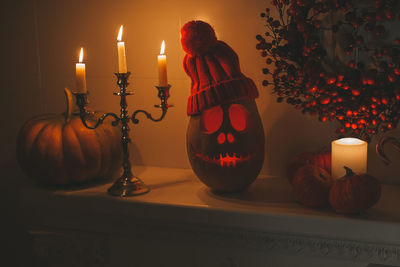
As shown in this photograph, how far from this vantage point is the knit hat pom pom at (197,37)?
1085 mm

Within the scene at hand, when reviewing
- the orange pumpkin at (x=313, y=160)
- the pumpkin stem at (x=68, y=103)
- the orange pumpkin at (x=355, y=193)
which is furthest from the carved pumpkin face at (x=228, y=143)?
the pumpkin stem at (x=68, y=103)

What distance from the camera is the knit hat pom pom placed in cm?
108

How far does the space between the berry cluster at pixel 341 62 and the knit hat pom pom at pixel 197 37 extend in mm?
→ 146

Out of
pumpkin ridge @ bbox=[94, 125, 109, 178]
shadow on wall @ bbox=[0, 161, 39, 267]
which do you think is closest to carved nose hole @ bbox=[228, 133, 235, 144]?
pumpkin ridge @ bbox=[94, 125, 109, 178]

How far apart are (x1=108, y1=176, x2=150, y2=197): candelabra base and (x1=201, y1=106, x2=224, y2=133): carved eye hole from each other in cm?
25

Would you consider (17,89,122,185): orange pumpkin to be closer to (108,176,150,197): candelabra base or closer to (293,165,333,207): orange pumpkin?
(108,176,150,197): candelabra base

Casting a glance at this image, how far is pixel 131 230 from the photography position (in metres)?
1.20

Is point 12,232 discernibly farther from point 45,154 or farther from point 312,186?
point 312,186

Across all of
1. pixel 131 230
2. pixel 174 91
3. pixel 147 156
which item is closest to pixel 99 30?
pixel 174 91

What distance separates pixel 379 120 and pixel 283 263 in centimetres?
43

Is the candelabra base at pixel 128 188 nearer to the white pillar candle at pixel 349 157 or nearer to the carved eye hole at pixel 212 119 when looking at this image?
the carved eye hole at pixel 212 119

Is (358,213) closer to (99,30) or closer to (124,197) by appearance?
(124,197)

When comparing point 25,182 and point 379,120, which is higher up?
point 379,120

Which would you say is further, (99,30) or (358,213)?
(99,30)
